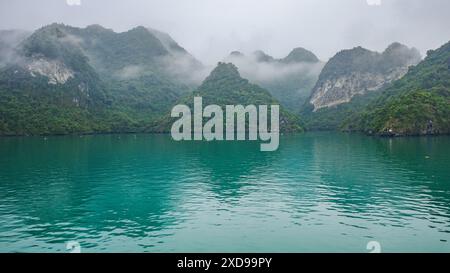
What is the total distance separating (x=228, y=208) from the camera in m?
47.1

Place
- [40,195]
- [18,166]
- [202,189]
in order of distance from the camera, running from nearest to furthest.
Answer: [40,195]
[202,189]
[18,166]

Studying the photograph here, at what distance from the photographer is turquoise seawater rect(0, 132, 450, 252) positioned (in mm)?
34469

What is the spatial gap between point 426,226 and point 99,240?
30.6 meters

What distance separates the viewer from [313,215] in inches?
1700

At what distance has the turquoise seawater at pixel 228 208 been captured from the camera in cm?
Result: 3447

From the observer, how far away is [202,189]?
5984cm
